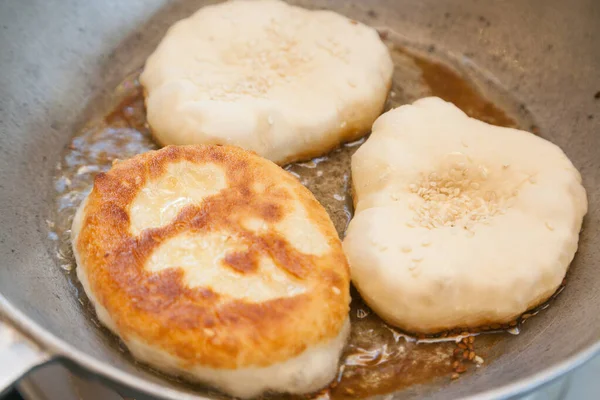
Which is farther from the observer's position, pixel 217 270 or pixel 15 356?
pixel 217 270

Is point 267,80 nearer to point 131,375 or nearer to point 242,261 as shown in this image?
point 242,261

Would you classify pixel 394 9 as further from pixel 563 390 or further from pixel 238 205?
pixel 563 390

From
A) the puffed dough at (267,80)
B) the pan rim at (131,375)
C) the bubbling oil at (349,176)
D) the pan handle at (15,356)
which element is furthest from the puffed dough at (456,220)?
the pan handle at (15,356)

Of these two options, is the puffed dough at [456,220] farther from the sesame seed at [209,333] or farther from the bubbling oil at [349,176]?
the sesame seed at [209,333]

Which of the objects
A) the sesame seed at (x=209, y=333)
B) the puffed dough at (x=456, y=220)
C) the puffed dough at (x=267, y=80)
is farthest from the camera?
the puffed dough at (x=267, y=80)

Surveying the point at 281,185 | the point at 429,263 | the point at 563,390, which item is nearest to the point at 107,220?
the point at 281,185

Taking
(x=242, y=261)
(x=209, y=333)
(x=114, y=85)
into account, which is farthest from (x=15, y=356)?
(x=114, y=85)

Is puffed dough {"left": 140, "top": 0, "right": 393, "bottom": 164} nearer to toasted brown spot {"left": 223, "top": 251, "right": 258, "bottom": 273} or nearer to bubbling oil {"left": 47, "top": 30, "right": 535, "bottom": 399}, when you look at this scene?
bubbling oil {"left": 47, "top": 30, "right": 535, "bottom": 399}
